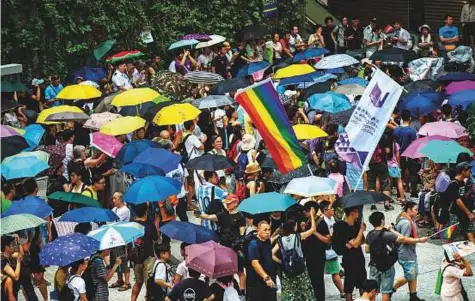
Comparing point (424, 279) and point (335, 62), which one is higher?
point (424, 279)

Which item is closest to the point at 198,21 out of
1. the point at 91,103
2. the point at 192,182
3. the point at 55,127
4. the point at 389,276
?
the point at 91,103

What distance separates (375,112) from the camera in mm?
14891

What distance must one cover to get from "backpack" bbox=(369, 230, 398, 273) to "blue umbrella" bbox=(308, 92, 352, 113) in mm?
6411

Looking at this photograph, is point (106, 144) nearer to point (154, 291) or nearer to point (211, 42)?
point (154, 291)

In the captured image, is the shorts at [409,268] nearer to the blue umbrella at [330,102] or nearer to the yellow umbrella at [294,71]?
the blue umbrella at [330,102]

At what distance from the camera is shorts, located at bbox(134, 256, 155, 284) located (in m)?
14.1

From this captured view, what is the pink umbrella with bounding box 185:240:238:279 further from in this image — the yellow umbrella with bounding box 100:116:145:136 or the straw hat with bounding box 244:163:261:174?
the yellow umbrella with bounding box 100:116:145:136

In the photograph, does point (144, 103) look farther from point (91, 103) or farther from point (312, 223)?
point (312, 223)

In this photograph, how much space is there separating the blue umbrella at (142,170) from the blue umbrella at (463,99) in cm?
707

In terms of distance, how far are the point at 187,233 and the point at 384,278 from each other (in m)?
2.38

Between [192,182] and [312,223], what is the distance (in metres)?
5.90

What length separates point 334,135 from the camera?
59.7 ft

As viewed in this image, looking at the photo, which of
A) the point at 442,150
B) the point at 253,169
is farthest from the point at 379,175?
the point at 253,169

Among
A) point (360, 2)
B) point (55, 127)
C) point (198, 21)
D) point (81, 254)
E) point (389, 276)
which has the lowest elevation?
point (360, 2)
